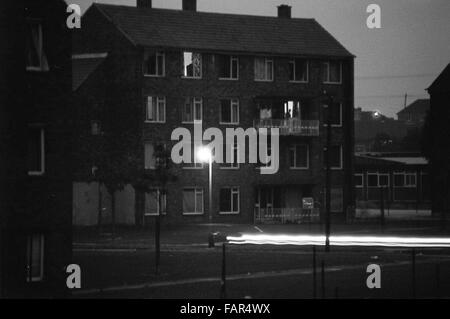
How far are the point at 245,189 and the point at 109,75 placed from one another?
1328 cm

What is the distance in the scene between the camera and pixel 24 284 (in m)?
27.1

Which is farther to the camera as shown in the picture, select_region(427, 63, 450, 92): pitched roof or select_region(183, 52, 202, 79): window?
select_region(427, 63, 450, 92): pitched roof

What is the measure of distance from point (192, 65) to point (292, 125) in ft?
30.5

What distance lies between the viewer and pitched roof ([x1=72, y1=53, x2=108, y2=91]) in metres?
67.4

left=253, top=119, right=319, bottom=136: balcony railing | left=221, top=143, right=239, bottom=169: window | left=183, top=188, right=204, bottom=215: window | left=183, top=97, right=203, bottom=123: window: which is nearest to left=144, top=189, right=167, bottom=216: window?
left=183, top=188, right=204, bottom=215: window

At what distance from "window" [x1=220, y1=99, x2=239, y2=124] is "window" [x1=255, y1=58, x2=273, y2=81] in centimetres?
260

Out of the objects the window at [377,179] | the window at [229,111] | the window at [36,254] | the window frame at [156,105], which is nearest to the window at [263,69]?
the window at [229,111]

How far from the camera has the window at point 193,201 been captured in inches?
2753

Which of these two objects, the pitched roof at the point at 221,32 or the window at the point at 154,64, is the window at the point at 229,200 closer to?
the window at the point at 154,64

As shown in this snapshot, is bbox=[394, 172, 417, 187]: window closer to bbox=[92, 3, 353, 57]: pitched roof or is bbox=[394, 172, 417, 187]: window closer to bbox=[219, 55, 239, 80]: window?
bbox=[92, 3, 353, 57]: pitched roof

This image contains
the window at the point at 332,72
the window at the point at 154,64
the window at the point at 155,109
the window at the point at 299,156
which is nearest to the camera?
the window at the point at 154,64

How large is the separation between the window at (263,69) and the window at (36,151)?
147ft
